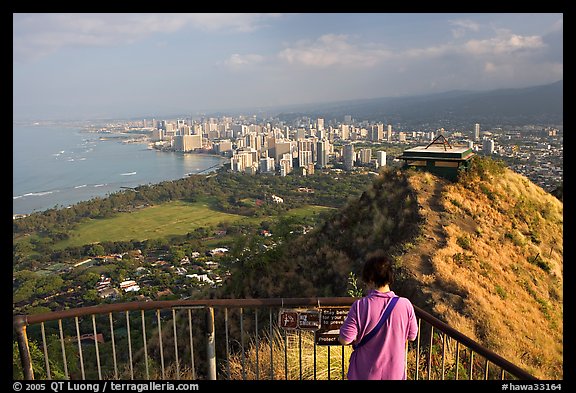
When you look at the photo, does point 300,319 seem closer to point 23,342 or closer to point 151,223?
point 23,342

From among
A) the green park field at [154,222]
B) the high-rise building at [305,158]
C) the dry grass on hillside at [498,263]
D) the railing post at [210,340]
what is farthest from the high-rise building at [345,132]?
the railing post at [210,340]

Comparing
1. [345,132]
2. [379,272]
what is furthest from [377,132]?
[379,272]

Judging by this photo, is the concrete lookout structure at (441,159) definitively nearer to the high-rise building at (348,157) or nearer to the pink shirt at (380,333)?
the pink shirt at (380,333)

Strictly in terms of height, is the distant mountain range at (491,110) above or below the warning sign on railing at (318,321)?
above
